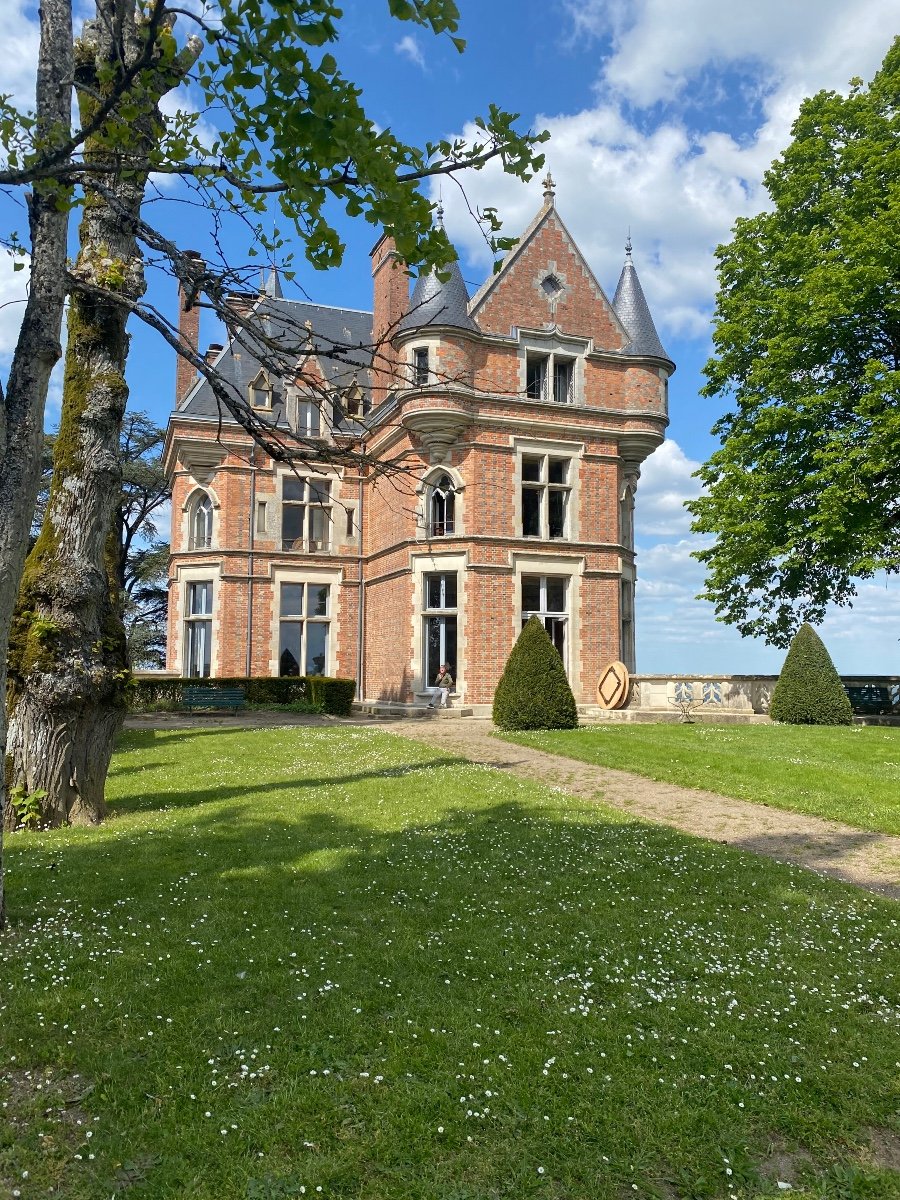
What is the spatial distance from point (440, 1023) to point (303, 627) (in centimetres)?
2385

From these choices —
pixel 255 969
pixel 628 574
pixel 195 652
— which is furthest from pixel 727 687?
pixel 255 969

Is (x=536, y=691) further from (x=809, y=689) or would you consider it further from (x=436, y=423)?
(x=436, y=423)

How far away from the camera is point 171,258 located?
5.09 m

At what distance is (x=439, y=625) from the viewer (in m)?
22.7

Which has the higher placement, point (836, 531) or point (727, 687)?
point (836, 531)

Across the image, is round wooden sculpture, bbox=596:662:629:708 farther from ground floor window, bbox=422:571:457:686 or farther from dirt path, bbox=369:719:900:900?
dirt path, bbox=369:719:900:900

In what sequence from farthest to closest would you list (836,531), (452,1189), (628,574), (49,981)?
(628,574) → (836,531) → (49,981) → (452,1189)

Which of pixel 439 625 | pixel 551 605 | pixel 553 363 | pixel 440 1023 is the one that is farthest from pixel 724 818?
pixel 553 363

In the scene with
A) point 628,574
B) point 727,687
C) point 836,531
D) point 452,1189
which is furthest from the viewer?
point 628,574

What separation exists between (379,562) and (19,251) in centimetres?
2035

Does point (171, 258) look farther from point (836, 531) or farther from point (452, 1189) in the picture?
point (836, 531)

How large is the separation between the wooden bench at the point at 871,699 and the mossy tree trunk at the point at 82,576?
21.6m

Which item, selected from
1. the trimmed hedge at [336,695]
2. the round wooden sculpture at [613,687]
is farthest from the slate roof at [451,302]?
the trimmed hedge at [336,695]

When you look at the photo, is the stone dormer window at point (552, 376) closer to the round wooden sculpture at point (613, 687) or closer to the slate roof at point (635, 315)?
the slate roof at point (635, 315)
